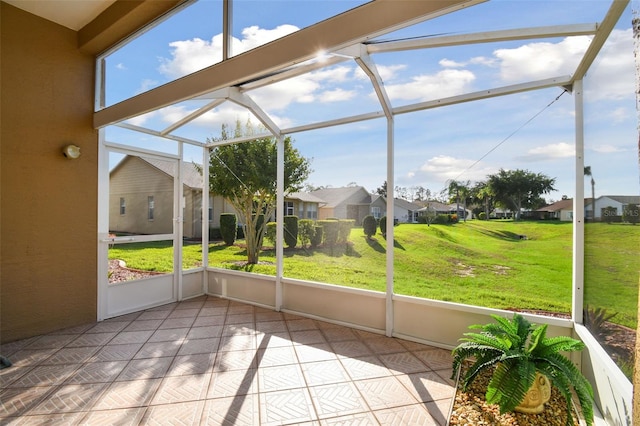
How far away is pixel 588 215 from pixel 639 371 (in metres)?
1.75

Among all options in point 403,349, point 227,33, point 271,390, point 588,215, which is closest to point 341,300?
point 403,349

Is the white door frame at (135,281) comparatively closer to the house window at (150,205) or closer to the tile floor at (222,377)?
the house window at (150,205)

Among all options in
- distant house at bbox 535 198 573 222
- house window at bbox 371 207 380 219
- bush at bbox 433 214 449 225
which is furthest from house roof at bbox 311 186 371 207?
Result: distant house at bbox 535 198 573 222

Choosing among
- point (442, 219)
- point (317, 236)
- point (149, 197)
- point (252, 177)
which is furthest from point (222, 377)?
point (149, 197)

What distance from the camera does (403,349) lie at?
3.00m

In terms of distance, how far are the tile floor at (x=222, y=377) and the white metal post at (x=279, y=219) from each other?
24.3 inches

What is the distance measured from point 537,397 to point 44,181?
502cm

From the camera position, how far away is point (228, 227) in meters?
4.93

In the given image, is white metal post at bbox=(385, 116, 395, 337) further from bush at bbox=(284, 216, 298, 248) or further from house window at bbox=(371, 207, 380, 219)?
bush at bbox=(284, 216, 298, 248)

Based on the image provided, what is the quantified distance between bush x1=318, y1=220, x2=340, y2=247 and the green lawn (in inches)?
4.3

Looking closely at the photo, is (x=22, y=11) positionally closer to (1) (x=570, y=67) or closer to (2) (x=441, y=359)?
(1) (x=570, y=67)

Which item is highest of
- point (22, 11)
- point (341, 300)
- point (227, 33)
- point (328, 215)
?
point (22, 11)

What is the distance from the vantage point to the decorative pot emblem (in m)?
1.89

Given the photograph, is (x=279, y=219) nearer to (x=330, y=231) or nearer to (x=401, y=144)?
(x=330, y=231)
